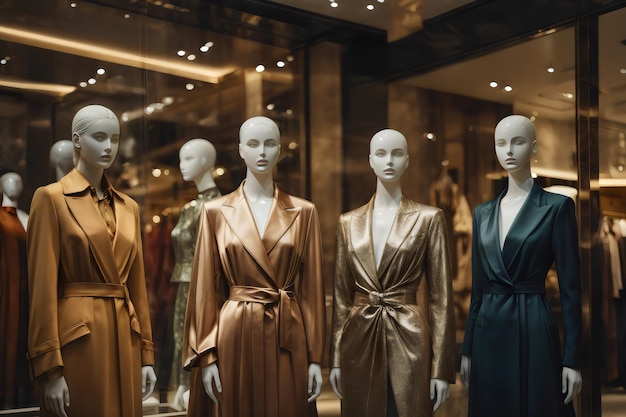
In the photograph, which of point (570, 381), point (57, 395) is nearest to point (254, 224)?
point (57, 395)

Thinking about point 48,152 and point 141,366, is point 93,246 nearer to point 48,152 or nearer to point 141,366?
point 141,366

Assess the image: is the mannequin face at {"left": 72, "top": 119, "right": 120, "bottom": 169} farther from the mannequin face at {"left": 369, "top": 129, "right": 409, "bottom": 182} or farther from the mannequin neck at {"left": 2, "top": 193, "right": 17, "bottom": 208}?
the mannequin neck at {"left": 2, "top": 193, "right": 17, "bottom": 208}

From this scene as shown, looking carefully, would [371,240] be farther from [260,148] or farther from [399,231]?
[260,148]

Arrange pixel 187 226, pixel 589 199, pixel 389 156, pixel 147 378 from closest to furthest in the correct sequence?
1. pixel 147 378
2. pixel 389 156
3. pixel 589 199
4. pixel 187 226

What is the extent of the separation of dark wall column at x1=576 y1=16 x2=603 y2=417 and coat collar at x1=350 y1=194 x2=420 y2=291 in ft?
5.68

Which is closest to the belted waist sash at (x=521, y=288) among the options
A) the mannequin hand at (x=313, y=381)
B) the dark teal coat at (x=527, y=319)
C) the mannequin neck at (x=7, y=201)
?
the dark teal coat at (x=527, y=319)

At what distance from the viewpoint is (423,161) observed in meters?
6.28

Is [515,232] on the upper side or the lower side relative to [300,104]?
lower

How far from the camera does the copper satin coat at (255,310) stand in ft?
11.6

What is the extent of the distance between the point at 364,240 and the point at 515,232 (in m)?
0.71

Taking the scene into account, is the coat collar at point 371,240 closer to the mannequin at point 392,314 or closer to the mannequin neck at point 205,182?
the mannequin at point 392,314

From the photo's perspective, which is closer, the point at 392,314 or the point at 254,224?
the point at 254,224

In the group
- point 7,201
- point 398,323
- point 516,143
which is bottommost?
point 398,323

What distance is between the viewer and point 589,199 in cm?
518
